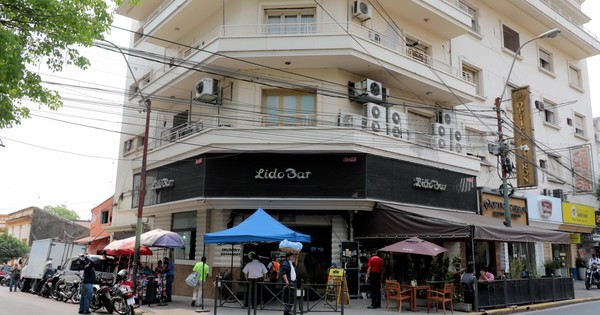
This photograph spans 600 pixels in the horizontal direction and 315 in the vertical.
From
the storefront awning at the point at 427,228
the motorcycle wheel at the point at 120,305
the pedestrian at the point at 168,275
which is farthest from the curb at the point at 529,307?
the motorcycle wheel at the point at 120,305

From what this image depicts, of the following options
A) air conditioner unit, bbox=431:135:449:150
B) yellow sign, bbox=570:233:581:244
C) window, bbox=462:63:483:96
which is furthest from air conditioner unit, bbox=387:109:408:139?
yellow sign, bbox=570:233:581:244

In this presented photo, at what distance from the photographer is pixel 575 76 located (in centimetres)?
3316

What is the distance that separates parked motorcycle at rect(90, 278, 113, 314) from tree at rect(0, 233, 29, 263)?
124 ft

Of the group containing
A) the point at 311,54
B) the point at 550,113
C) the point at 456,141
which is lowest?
the point at 456,141

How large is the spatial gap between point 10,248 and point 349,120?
4309 centimetres

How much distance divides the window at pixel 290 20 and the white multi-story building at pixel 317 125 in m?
0.05

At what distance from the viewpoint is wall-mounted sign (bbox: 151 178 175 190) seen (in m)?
19.2

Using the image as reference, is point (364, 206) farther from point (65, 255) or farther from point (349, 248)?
point (65, 255)

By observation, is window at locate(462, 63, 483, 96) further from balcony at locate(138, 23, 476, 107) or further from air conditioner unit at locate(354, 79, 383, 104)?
air conditioner unit at locate(354, 79, 383, 104)

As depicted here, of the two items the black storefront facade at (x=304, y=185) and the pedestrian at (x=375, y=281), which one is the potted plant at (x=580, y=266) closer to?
the black storefront facade at (x=304, y=185)

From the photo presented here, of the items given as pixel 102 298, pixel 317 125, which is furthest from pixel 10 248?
pixel 317 125

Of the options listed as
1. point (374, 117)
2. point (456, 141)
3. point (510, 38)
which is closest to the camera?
point (374, 117)

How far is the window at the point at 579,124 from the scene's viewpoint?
32075 mm

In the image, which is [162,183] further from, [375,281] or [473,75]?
[473,75]
